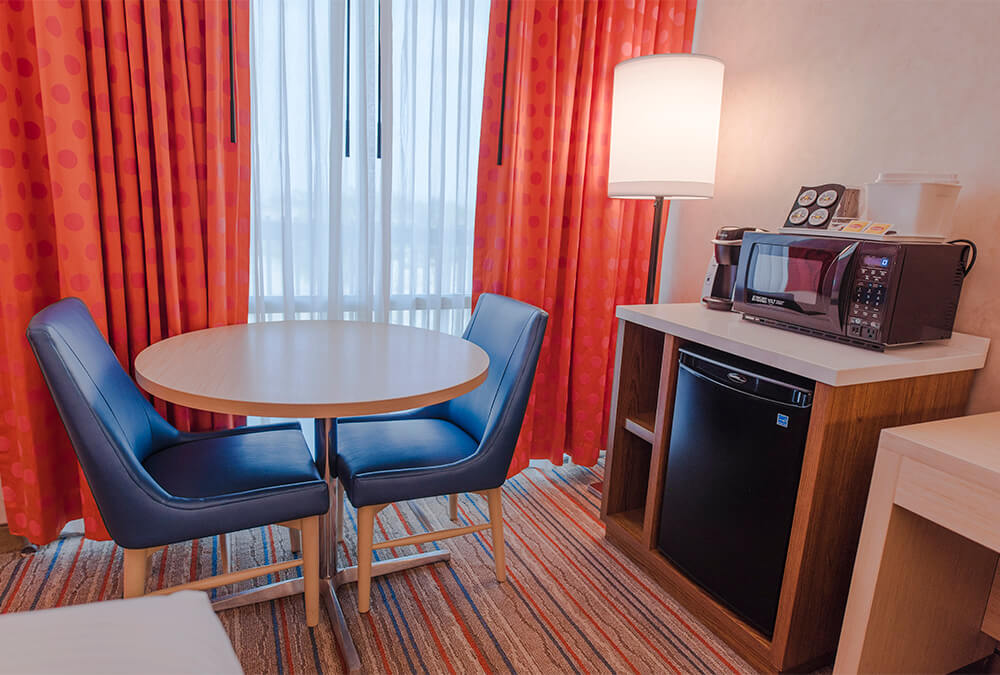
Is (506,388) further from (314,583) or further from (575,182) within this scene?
(575,182)

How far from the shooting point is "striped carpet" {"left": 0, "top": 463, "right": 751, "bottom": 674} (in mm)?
1524

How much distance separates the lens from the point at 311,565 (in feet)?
4.89

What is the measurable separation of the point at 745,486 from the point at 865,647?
0.42 metres

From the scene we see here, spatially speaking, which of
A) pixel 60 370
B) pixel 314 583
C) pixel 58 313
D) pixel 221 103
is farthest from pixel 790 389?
pixel 221 103

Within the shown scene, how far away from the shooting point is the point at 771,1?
7.07ft

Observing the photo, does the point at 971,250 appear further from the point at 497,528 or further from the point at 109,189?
the point at 109,189

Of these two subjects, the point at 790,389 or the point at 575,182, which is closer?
the point at 790,389

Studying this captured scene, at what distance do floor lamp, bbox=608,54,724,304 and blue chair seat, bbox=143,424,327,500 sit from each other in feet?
4.85

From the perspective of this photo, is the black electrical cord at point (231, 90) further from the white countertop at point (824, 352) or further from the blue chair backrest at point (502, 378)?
the white countertop at point (824, 352)

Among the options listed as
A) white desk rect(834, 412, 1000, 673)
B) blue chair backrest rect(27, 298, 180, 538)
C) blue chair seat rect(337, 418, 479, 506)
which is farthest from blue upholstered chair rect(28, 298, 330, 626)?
white desk rect(834, 412, 1000, 673)

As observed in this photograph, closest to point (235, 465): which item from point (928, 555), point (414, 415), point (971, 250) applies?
point (414, 415)

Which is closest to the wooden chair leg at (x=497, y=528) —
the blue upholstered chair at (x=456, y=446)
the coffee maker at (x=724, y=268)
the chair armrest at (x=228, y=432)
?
the blue upholstered chair at (x=456, y=446)

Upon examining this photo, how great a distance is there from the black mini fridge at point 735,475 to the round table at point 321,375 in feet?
2.15

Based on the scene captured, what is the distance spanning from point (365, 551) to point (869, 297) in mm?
1476
